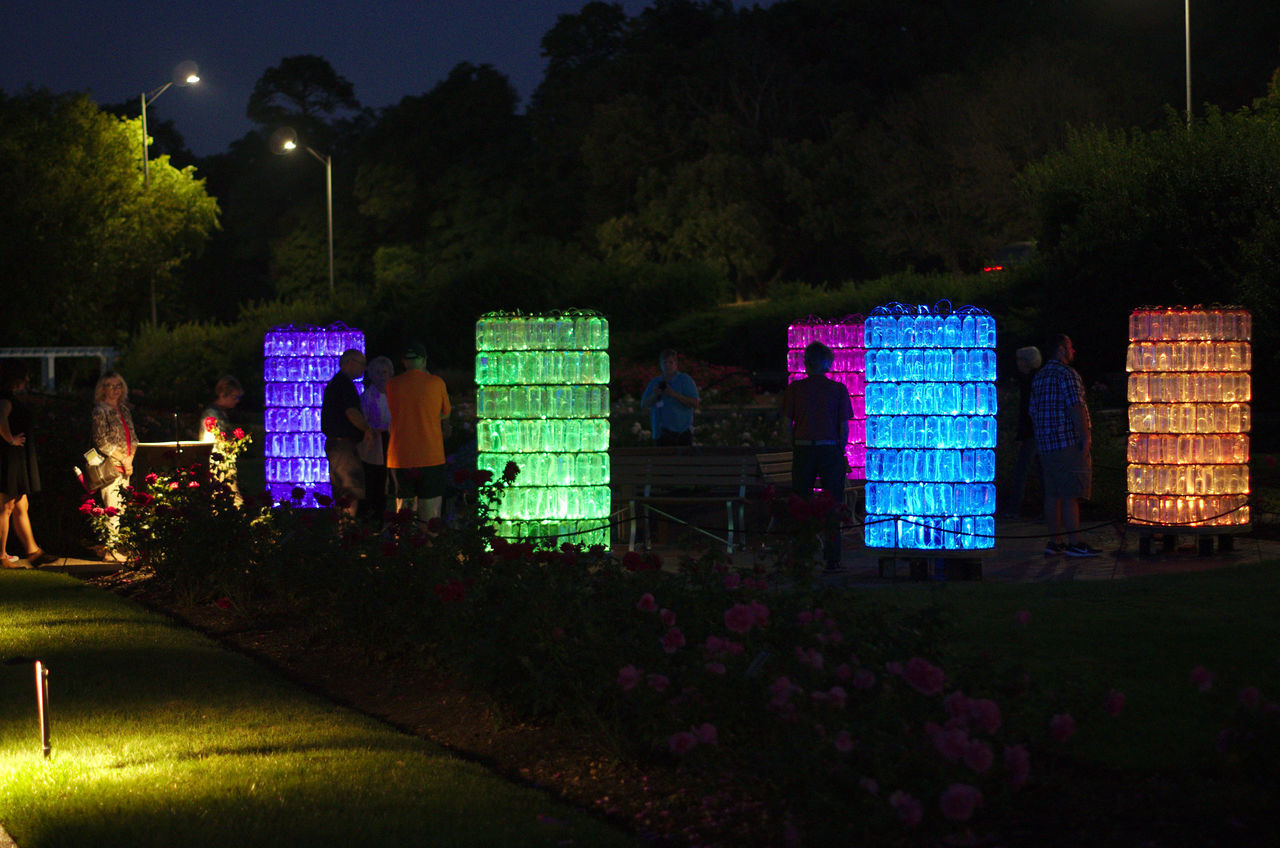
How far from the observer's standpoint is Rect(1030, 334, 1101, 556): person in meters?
12.7

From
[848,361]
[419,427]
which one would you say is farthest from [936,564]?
[848,361]

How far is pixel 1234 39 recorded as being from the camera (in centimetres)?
4788

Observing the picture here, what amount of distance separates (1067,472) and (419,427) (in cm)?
564

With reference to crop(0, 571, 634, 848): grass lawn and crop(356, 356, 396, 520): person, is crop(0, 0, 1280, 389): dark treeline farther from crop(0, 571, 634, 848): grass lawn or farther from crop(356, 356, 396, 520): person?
crop(0, 571, 634, 848): grass lawn

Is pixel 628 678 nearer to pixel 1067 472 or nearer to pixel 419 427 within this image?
pixel 419 427

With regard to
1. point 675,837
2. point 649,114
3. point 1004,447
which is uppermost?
point 649,114

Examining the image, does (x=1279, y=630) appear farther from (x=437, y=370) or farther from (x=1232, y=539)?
(x=437, y=370)

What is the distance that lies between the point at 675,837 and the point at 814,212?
50.8 meters

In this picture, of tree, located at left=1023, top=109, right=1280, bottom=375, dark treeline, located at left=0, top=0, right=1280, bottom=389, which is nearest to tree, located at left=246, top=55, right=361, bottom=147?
dark treeline, located at left=0, top=0, right=1280, bottom=389

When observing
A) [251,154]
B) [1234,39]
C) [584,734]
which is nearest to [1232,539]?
[584,734]

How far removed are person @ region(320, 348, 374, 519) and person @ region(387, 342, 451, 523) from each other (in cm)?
67

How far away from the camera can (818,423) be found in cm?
1198

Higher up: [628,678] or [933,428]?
[933,428]

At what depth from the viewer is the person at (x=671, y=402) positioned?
47.2 feet
